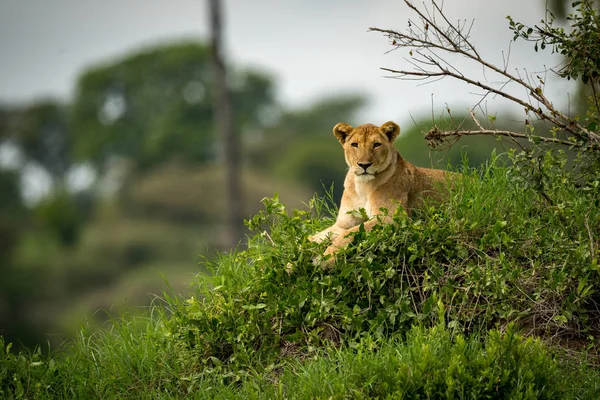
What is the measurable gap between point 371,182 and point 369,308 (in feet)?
3.41

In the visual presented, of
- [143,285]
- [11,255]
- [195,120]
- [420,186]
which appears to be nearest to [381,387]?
[420,186]

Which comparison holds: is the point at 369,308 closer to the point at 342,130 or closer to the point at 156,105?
the point at 342,130

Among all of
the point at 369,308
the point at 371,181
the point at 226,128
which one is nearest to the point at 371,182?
the point at 371,181

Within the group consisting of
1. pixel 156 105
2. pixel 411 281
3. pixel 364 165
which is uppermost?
pixel 364 165

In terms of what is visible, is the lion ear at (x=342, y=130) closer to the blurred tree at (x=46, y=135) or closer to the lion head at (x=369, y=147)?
the lion head at (x=369, y=147)

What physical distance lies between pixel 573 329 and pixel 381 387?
1555mm

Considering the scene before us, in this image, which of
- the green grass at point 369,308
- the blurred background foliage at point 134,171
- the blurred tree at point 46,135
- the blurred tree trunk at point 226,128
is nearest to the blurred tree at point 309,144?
the blurred background foliage at point 134,171

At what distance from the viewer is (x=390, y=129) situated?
287 inches

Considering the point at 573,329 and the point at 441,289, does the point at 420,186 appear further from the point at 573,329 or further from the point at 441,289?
the point at 573,329

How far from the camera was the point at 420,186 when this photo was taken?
754 cm

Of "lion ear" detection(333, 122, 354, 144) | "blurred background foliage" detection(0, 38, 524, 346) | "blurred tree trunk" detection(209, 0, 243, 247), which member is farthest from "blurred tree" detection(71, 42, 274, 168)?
"lion ear" detection(333, 122, 354, 144)

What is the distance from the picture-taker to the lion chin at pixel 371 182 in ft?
23.4

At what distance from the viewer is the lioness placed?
23.5 ft

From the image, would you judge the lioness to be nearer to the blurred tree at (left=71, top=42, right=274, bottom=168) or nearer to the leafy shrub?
the leafy shrub
